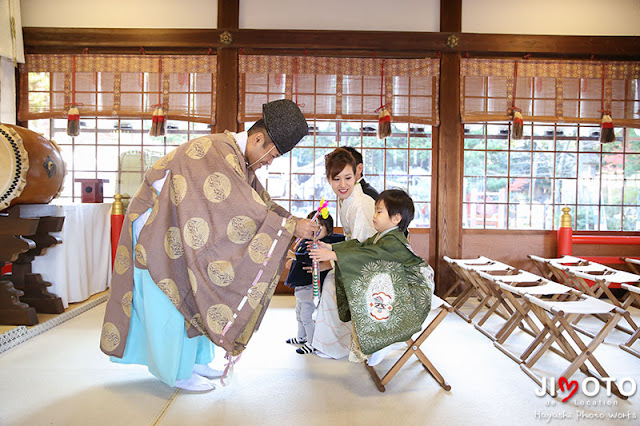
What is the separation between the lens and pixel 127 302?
7.92 ft

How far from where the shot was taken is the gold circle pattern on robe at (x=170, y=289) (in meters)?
Answer: 2.28

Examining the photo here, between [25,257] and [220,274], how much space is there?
7.65 ft

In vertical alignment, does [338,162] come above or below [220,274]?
above

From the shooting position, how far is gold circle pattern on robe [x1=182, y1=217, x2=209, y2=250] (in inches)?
A: 89.2

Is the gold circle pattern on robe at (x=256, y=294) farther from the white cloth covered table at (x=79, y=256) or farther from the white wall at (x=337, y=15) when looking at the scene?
the white wall at (x=337, y=15)

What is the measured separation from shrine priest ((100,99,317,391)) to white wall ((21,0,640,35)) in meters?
3.06

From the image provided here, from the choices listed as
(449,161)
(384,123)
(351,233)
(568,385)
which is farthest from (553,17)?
(568,385)

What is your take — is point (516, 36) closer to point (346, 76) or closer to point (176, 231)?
point (346, 76)

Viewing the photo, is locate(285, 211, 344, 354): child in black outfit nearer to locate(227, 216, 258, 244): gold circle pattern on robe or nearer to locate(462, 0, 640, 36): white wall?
locate(227, 216, 258, 244): gold circle pattern on robe

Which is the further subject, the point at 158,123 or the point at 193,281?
the point at 158,123

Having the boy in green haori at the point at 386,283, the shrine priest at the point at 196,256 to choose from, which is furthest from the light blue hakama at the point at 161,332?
the boy in green haori at the point at 386,283

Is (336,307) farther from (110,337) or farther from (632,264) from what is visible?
(632,264)

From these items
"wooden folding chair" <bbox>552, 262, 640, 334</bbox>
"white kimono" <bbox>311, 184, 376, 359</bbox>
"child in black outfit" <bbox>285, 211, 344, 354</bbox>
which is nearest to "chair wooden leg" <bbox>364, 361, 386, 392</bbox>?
"white kimono" <bbox>311, 184, 376, 359</bbox>

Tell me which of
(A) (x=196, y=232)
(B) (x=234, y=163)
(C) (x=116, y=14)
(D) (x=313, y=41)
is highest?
(C) (x=116, y=14)
